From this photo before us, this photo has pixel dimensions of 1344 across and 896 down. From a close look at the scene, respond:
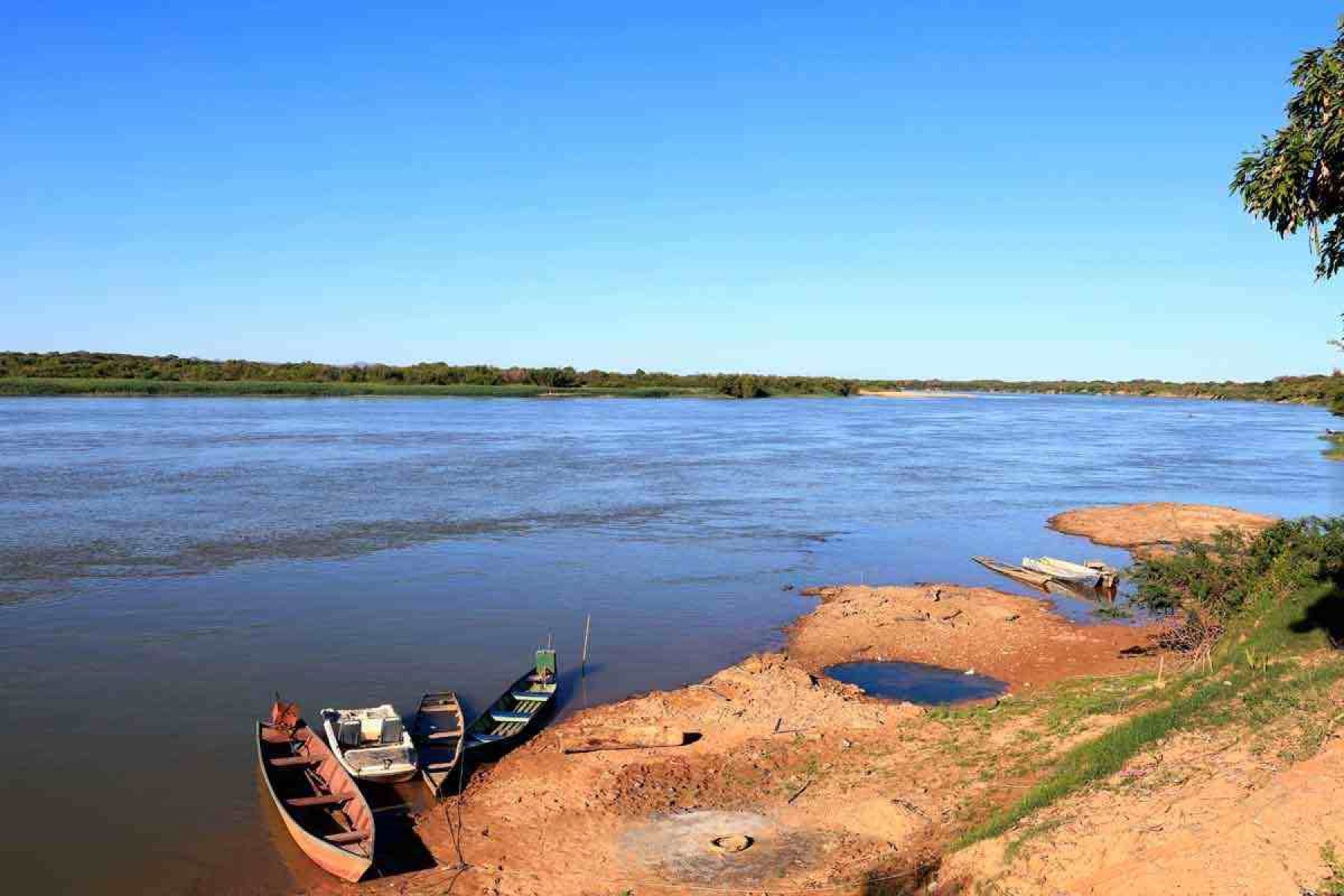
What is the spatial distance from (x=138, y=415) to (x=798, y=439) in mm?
55188

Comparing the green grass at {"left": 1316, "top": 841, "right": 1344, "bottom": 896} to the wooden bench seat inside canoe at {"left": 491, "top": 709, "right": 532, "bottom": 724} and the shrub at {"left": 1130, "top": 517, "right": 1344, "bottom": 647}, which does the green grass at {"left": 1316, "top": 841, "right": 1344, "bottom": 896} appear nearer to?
the shrub at {"left": 1130, "top": 517, "right": 1344, "bottom": 647}

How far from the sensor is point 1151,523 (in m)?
36.8

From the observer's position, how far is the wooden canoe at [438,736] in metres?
14.0

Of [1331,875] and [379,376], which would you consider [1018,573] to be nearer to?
[1331,875]

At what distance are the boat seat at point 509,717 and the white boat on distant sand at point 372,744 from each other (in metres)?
1.63

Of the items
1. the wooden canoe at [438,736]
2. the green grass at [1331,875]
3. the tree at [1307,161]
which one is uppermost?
the tree at [1307,161]

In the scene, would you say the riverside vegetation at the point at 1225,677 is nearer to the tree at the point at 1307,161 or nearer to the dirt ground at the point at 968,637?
the dirt ground at the point at 968,637

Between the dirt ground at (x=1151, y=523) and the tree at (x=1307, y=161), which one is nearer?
the tree at (x=1307, y=161)

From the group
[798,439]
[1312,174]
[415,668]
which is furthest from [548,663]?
[798,439]

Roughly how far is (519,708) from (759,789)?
17.2 ft

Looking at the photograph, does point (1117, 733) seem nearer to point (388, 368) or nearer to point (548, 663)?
point (548, 663)

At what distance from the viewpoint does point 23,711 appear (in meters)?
17.0

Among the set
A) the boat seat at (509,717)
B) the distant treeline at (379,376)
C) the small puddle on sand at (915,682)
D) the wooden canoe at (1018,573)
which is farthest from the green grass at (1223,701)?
the distant treeline at (379,376)

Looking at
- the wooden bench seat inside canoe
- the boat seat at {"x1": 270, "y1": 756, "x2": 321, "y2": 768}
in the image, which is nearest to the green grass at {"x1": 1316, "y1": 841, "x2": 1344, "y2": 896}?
the wooden bench seat inside canoe
